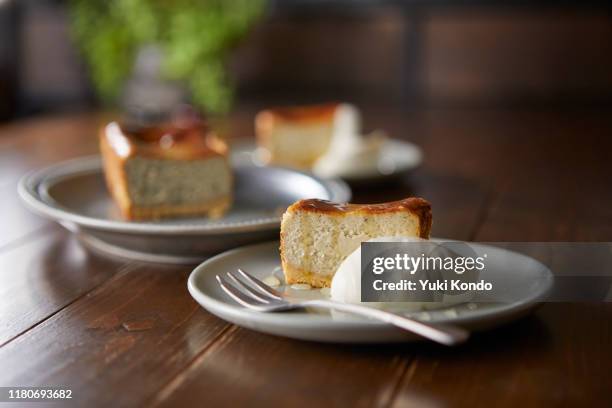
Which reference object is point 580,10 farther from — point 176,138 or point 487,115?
point 176,138

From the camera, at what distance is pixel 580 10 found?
4.12 m

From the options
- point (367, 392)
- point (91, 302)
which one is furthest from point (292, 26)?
point (367, 392)

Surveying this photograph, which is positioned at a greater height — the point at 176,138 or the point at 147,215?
the point at 176,138

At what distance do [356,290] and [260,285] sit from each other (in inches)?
5.5

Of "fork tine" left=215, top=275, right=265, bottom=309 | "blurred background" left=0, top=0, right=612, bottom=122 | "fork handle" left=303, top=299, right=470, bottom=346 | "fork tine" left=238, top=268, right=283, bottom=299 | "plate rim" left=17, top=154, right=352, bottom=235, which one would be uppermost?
"fork handle" left=303, top=299, right=470, bottom=346

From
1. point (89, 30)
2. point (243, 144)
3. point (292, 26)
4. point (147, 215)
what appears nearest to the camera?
point (147, 215)

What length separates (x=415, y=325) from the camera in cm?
85

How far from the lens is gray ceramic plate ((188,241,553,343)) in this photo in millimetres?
881

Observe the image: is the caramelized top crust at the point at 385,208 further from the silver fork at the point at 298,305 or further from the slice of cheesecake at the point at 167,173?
the slice of cheesecake at the point at 167,173

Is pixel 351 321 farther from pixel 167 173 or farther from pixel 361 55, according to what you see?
pixel 361 55

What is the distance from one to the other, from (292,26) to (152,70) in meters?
1.37

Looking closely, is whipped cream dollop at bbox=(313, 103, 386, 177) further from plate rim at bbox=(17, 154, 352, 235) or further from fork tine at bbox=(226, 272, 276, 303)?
fork tine at bbox=(226, 272, 276, 303)

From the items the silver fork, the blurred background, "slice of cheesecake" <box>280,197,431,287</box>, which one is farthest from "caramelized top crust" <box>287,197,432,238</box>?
the blurred background

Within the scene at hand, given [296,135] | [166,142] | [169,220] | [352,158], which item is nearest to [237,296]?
[169,220]
